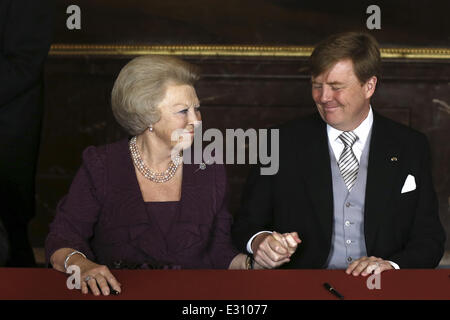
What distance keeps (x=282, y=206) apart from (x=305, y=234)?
0.14 m

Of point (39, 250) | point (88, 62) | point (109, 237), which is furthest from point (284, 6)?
point (109, 237)

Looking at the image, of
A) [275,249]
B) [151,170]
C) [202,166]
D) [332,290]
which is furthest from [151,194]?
[332,290]

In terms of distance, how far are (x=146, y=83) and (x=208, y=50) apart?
2371 mm

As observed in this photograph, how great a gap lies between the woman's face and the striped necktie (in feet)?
1.97

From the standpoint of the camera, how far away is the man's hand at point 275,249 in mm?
2157

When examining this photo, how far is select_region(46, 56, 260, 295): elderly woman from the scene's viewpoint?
8.48ft

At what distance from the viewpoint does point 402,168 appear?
2795 millimetres

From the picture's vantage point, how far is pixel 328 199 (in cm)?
278

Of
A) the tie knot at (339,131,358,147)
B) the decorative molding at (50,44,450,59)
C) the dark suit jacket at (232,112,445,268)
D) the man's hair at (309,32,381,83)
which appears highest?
the decorative molding at (50,44,450,59)

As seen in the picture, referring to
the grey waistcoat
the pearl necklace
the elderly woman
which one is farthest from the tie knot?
the pearl necklace

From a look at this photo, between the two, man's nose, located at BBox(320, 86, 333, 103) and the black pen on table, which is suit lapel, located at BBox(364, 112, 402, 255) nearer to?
man's nose, located at BBox(320, 86, 333, 103)

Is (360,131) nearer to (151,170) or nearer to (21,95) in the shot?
(151,170)

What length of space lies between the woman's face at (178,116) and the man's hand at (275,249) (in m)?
0.50

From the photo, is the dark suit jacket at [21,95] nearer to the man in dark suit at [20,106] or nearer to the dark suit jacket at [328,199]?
the man in dark suit at [20,106]
